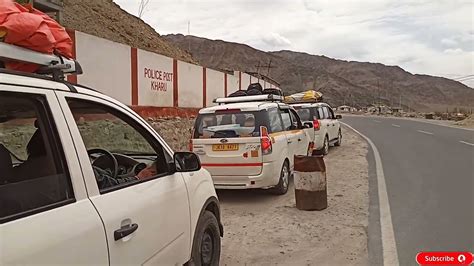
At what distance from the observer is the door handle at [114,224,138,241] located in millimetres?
2664

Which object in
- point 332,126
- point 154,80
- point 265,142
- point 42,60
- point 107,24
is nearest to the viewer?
point 42,60

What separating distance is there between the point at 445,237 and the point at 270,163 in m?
3.21

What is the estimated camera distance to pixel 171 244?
11.3ft

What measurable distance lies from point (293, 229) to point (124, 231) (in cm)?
404

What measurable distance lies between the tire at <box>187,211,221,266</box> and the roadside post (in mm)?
3061

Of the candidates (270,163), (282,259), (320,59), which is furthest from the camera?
(320,59)

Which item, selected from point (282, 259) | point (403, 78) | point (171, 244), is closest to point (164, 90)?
point (282, 259)

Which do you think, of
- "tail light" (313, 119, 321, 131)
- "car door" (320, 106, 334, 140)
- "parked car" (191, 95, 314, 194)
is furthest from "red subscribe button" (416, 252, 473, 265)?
"car door" (320, 106, 334, 140)

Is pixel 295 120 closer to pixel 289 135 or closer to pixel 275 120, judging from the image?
pixel 289 135

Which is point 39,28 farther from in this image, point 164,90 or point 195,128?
point 164,90

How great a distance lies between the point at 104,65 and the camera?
439 inches

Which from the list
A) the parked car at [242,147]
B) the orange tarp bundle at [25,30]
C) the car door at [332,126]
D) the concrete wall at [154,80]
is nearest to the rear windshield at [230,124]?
the parked car at [242,147]

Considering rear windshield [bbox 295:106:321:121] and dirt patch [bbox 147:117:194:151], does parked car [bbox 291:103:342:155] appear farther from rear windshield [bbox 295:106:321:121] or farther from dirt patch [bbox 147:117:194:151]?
dirt patch [bbox 147:117:194:151]

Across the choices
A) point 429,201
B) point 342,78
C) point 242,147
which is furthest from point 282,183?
point 342,78
